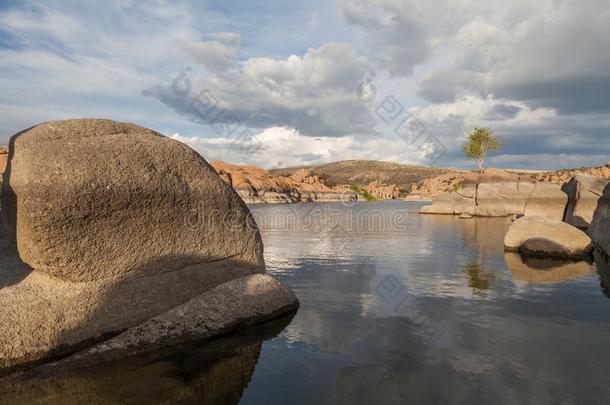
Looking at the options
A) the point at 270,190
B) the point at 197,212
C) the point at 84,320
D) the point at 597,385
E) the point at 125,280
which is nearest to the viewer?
the point at 597,385

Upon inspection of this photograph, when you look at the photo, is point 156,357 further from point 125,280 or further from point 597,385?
point 597,385

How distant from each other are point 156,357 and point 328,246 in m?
20.3

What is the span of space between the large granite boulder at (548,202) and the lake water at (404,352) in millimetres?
21697

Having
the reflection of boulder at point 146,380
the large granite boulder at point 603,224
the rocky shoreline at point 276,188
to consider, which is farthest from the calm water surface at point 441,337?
the rocky shoreline at point 276,188

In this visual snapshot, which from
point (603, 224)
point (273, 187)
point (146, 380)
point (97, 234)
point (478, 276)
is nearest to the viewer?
point (146, 380)

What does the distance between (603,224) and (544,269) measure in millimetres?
6936

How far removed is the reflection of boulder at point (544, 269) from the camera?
17.7 meters

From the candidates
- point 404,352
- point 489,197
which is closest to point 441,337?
point 404,352

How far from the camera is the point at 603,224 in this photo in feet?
76.7

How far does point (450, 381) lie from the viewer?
8422mm

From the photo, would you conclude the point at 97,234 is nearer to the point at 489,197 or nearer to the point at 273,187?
the point at 489,197

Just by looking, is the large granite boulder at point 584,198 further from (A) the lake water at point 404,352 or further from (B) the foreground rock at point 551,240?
(A) the lake water at point 404,352

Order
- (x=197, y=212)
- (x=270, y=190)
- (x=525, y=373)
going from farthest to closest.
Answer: (x=270, y=190) < (x=197, y=212) < (x=525, y=373)

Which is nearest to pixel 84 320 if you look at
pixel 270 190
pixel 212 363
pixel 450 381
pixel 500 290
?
pixel 212 363
